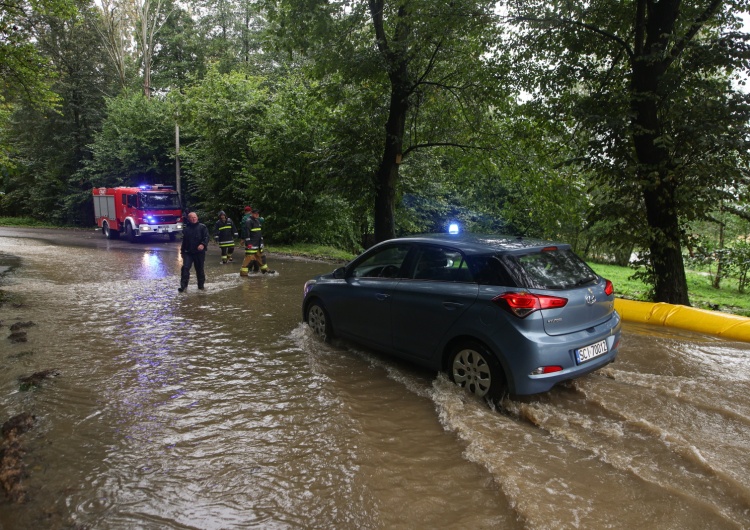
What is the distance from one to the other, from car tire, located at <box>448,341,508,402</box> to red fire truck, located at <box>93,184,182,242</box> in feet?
68.1

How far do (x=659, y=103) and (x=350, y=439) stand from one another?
7728 mm

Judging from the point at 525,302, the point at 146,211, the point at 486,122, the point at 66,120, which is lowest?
the point at 525,302

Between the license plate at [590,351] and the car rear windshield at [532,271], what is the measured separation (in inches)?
22.9

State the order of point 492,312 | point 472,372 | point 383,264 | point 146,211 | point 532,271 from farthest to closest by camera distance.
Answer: point 146,211 < point 383,264 < point 472,372 < point 532,271 < point 492,312

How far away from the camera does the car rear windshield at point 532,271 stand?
435 cm

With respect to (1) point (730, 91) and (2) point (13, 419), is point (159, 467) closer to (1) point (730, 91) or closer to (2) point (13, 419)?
(2) point (13, 419)

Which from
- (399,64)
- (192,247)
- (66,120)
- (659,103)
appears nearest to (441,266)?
(659,103)

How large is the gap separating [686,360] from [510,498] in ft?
12.5

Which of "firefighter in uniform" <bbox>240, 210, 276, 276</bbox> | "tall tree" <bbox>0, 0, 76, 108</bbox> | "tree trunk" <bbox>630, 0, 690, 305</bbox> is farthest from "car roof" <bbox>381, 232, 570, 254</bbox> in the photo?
"tall tree" <bbox>0, 0, 76, 108</bbox>

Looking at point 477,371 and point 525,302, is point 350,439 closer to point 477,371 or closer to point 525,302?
point 477,371

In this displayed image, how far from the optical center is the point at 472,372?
4.57 meters

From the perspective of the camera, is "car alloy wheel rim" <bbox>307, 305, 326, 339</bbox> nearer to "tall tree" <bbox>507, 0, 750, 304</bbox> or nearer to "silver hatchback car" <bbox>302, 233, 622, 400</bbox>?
"silver hatchback car" <bbox>302, 233, 622, 400</bbox>

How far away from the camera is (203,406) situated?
455 cm

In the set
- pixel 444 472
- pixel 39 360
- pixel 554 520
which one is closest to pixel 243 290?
pixel 39 360
